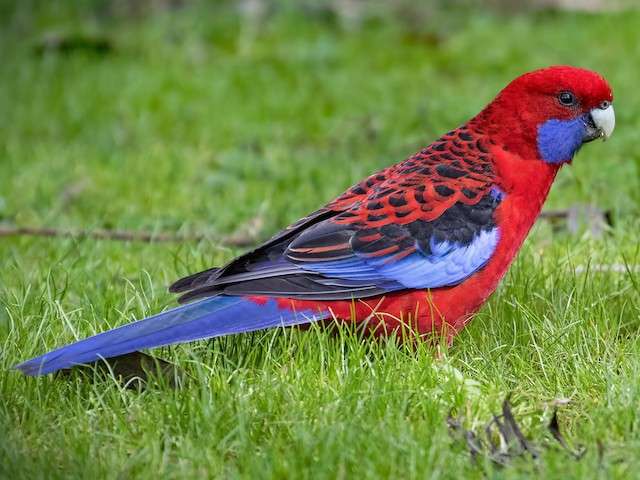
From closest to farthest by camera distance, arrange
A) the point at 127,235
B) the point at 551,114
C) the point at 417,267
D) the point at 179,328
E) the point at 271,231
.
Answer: the point at 179,328 < the point at 417,267 < the point at 551,114 < the point at 127,235 < the point at 271,231

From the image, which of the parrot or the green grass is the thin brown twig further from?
the parrot

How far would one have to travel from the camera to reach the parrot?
3.64 m

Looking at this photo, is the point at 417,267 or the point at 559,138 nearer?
the point at 417,267

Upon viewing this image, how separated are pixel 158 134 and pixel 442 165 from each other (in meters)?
3.95

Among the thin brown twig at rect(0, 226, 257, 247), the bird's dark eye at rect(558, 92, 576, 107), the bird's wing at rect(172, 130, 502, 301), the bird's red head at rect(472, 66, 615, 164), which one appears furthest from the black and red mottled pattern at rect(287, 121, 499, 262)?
the thin brown twig at rect(0, 226, 257, 247)

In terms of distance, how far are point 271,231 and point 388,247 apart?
1832mm

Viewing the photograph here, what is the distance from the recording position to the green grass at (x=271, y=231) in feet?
9.98

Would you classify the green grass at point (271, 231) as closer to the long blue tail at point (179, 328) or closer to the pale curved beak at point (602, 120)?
the long blue tail at point (179, 328)

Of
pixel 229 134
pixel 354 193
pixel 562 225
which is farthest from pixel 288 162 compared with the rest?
pixel 354 193

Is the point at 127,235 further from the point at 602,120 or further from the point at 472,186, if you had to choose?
the point at 602,120

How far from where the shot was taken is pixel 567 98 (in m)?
3.97

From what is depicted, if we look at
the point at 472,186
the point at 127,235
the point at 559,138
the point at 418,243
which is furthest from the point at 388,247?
the point at 127,235

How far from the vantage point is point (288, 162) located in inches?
260

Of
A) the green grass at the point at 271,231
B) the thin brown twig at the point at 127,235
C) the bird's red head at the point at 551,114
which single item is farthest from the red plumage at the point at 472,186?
the thin brown twig at the point at 127,235
